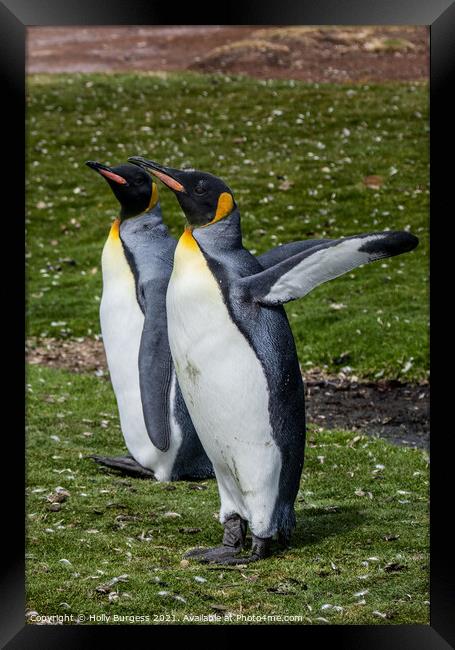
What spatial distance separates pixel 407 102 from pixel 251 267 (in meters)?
9.32

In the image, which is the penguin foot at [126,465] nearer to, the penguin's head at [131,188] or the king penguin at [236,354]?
the penguin's head at [131,188]

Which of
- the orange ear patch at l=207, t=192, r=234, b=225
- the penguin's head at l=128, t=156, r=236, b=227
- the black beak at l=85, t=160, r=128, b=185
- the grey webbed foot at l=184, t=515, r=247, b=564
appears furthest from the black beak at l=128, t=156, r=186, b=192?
the grey webbed foot at l=184, t=515, r=247, b=564

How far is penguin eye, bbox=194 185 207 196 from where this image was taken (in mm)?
3230

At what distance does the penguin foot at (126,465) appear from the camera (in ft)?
14.7

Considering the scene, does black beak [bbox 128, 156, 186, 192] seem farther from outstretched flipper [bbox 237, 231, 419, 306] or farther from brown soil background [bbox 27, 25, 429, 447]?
brown soil background [bbox 27, 25, 429, 447]

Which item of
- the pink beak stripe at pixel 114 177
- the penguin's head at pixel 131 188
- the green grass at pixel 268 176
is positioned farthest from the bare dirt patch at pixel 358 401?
the pink beak stripe at pixel 114 177

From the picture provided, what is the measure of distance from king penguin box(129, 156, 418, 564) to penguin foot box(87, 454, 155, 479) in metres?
1.19

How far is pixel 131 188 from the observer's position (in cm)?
439

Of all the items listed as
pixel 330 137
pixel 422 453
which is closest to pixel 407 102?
pixel 330 137

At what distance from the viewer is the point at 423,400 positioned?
6.36 metres

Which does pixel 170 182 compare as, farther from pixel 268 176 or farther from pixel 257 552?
pixel 268 176

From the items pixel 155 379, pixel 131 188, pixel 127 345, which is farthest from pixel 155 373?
pixel 131 188
